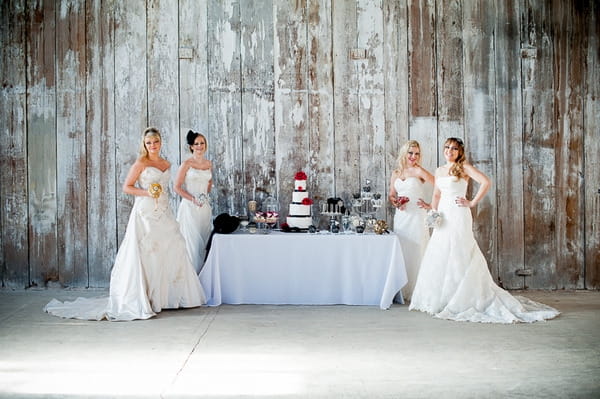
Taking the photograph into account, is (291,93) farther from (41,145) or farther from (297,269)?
(41,145)

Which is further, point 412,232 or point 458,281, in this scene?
point 412,232

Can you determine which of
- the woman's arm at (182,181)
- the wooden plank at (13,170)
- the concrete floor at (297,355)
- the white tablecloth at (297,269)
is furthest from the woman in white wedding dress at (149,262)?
the wooden plank at (13,170)

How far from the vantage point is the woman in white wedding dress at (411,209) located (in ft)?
23.5

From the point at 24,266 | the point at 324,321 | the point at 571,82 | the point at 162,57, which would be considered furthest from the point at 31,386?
the point at 571,82

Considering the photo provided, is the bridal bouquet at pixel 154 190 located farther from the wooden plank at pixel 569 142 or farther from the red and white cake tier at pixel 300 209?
the wooden plank at pixel 569 142

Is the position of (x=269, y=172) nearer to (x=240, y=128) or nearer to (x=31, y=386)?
(x=240, y=128)

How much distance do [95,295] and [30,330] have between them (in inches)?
71.7

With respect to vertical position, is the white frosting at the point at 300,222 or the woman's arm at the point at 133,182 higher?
the woman's arm at the point at 133,182

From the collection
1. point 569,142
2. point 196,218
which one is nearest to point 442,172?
point 569,142

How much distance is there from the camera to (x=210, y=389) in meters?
4.11

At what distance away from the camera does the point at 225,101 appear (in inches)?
310

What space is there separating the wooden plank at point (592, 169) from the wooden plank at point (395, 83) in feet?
6.36

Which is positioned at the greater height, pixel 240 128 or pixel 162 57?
pixel 162 57

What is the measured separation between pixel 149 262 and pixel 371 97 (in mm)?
3377
